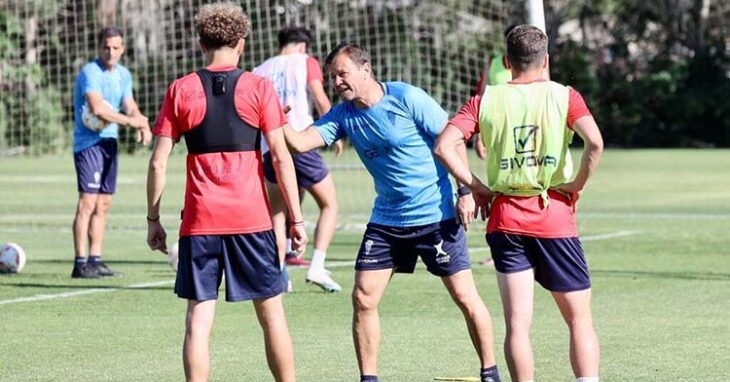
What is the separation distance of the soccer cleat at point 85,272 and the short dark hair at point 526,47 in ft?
23.8

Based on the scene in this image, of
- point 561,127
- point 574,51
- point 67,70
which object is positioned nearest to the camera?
point 561,127

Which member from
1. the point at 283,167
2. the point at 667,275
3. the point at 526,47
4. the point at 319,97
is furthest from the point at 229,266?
the point at 667,275

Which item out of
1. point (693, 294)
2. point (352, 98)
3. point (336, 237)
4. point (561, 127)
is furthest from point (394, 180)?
point (336, 237)

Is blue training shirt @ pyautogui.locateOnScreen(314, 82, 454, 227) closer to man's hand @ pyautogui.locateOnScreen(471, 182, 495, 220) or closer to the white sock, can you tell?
man's hand @ pyautogui.locateOnScreen(471, 182, 495, 220)

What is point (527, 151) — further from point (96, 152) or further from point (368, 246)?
point (96, 152)

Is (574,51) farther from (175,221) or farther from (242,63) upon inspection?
(175,221)

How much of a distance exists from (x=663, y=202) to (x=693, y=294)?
10937 mm

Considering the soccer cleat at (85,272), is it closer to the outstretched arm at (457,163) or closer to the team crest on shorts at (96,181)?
the team crest on shorts at (96,181)

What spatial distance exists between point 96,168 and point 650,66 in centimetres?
3635

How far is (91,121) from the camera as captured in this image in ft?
43.7

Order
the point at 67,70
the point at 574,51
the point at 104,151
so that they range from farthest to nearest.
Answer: the point at 574,51
the point at 67,70
the point at 104,151

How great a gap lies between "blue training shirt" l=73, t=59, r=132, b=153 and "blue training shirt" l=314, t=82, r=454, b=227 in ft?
19.5

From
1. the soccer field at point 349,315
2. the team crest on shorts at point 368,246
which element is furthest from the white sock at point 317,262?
the team crest on shorts at point 368,246

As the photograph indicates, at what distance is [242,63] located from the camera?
27562mm
